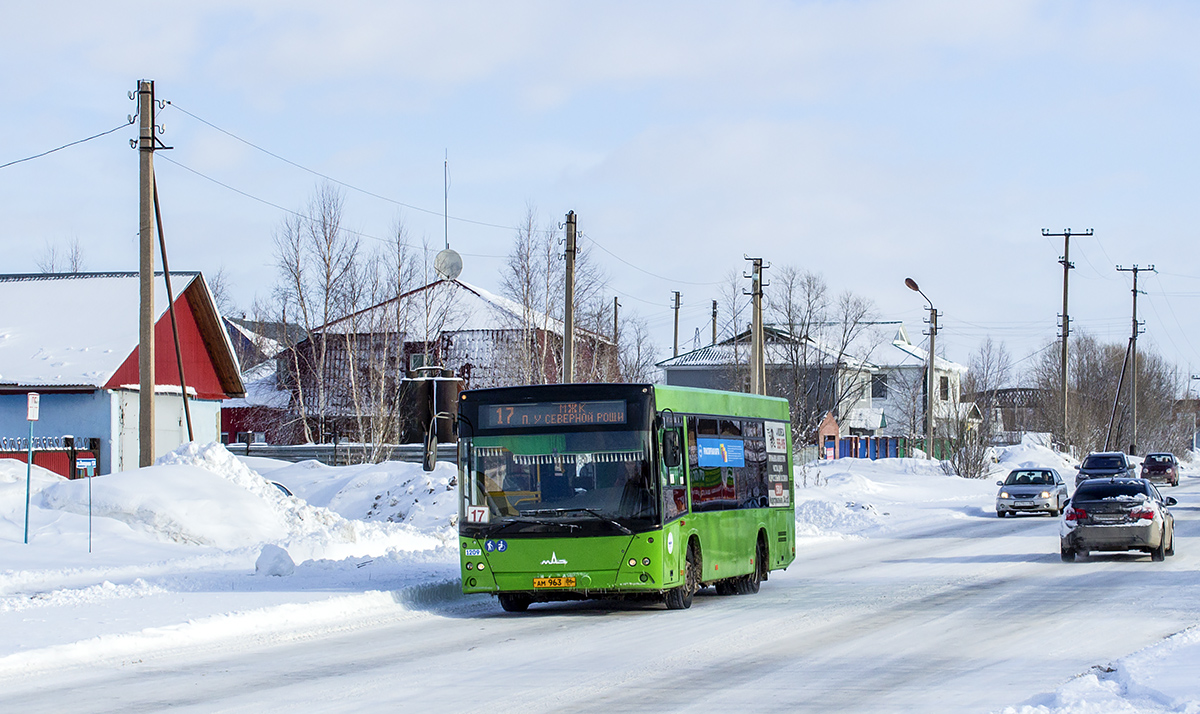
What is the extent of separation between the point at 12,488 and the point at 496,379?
37.5m

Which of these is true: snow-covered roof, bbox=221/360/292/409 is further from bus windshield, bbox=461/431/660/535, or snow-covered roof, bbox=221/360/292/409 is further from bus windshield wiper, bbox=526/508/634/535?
bus windshield wiper, bbox=526/508/634/535

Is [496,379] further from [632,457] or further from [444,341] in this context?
[632,457]

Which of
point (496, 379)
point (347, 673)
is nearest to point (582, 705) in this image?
point (347, 673)

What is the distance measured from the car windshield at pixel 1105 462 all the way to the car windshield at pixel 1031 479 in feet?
18.2

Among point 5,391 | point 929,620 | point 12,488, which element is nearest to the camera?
point 929,620

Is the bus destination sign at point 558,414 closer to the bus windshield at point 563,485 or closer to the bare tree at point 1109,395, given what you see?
the bus windshield at point 563,485

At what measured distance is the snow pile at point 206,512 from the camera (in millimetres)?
23516

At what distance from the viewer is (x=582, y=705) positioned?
9273 mm

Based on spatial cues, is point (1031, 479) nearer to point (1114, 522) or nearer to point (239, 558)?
point (1114, 522)

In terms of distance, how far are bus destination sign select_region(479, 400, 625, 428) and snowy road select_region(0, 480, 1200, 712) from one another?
233 centimetres

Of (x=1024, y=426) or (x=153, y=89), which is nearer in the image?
(x=153, y=89)

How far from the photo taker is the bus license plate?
1507cm

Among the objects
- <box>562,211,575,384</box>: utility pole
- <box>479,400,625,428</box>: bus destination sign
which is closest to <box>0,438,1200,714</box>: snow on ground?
<box>479,400,625,428</box>: bus destination sign

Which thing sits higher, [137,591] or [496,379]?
[496,379]
